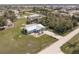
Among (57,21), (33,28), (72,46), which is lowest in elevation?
(72,46)

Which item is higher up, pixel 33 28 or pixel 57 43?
pixel 33 28

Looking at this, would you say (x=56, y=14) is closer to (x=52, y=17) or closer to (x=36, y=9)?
(x=52, y=17)

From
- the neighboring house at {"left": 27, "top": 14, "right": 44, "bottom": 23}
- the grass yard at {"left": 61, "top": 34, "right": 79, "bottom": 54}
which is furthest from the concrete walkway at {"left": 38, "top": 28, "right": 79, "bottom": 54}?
the neighboring house at {"left": 27, "top": 14, "right": 44, "bottom": 23}

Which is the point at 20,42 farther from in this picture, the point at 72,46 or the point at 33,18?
the point at 72,46

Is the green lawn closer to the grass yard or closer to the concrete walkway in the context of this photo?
the concrete walkway

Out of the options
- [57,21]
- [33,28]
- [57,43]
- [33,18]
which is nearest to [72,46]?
[57,43]
